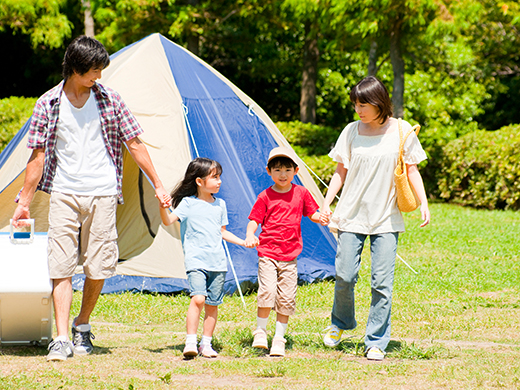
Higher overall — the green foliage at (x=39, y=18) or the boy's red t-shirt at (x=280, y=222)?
the green foliage at (x=39, y=18)

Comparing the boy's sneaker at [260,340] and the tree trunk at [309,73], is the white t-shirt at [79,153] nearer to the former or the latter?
the boy's sneaker at [260,340]

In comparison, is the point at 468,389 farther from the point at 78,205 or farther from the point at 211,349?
the point at 78,205

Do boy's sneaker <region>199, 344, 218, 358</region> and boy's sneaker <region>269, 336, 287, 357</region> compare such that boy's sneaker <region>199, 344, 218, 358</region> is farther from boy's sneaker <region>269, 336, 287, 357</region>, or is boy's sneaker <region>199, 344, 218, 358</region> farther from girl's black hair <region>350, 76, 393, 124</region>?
girl's black hair <region>350, 76, 393, 124</region>

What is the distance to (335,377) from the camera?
3.31 metres

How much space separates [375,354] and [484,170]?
8262mm

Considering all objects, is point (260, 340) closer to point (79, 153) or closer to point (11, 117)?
point (79, 153)

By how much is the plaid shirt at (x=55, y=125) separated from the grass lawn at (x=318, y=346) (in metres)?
1.01

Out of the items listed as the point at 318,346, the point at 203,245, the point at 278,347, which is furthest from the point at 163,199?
the point at 318,346

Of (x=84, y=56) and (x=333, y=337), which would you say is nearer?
(x=84, y=56)

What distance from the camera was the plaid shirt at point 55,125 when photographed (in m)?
3.60

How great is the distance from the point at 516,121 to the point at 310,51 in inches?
272

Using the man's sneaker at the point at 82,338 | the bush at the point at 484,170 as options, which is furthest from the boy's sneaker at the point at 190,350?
the bush at the point at 484,170

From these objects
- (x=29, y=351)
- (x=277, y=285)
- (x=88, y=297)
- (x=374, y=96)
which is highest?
(x=374, y=96)

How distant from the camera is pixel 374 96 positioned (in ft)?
12.1
